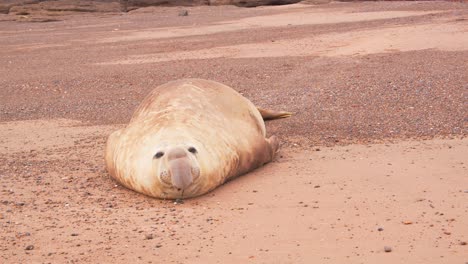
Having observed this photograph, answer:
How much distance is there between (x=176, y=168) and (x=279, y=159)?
1.54 meters

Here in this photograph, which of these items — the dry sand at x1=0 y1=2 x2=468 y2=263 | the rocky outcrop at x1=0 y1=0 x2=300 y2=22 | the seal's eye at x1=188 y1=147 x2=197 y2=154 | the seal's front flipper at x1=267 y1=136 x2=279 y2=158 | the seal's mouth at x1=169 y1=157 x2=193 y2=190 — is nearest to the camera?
the dry sand at x1=0 y1=2 x2=468 y2=263

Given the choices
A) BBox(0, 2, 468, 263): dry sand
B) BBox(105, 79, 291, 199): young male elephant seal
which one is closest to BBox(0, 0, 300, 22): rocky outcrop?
BBox(0, 2, 468, 263): dry sand

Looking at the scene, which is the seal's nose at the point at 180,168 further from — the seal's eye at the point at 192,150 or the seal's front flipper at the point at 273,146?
the seal's front flipper at the point at 273,146

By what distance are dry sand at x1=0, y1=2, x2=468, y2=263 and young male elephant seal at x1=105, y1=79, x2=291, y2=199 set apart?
114 mm

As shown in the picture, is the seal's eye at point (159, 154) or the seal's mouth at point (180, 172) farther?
the seal's eye at point (159, 154)

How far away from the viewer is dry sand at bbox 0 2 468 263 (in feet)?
16.0

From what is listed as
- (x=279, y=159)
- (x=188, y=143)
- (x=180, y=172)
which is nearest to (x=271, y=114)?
(x=279, y=159)

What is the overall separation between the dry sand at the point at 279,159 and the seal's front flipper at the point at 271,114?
15 cm

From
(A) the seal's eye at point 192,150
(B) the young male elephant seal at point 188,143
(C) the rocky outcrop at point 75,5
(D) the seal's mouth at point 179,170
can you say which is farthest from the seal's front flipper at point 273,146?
(C) the rocky outcrop at point 75,5

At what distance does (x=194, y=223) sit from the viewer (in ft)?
17.4

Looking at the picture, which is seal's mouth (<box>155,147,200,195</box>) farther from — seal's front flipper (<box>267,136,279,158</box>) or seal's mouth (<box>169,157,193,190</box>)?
seal's front flipper (<box>267,136,279,158</box>)

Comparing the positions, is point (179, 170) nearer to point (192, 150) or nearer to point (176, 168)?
point (176, 168)

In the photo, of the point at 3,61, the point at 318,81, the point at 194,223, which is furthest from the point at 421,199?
the point at 3,61

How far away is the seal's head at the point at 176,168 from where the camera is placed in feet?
18.4
